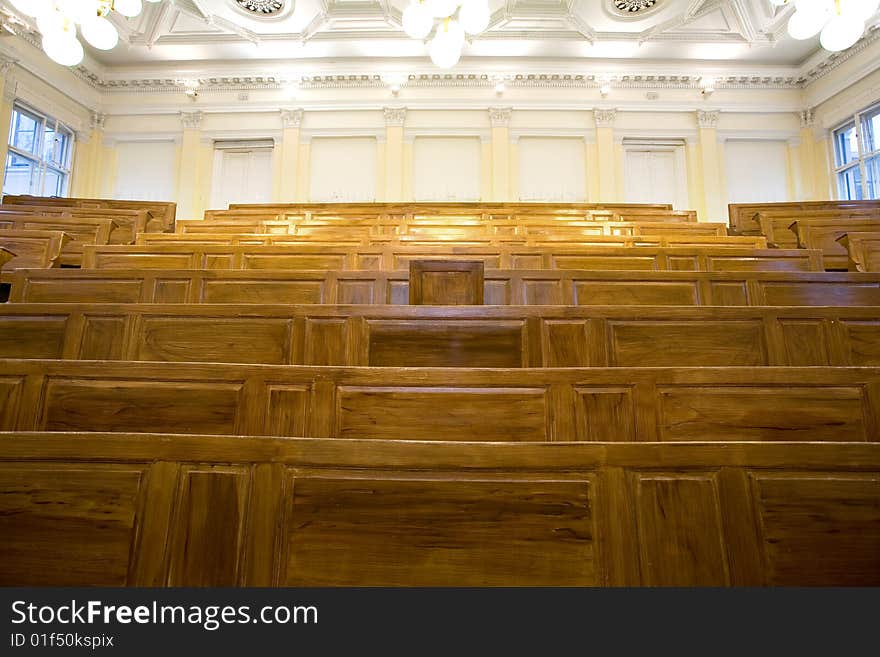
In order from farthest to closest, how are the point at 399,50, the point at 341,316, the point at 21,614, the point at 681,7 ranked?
the point at 399,50 < the point at 681,7 < the point at 341,316 < the point at 21,614

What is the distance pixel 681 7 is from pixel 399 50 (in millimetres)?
1907

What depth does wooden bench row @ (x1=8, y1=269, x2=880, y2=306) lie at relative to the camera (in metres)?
1.25

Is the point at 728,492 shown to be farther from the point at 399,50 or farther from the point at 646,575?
the point at 399,50

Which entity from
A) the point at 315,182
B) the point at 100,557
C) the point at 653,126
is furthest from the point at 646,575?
the point at 653,126

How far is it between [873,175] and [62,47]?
4629 mm

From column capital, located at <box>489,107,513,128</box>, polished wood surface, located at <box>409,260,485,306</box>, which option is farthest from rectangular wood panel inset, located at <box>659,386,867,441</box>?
column capital, located at <box>489,107,513,128</box>

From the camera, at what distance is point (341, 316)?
38.9 inches

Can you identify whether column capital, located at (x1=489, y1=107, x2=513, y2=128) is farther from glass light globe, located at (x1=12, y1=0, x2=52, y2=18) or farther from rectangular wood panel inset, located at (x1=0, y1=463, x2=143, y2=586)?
rectangular wood panel inset, located at (x1=0, y1=463, x2=143, y2=586)

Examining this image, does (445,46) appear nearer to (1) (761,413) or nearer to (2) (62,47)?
(2) (62,47)

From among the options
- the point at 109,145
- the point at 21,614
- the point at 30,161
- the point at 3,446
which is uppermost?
the point at 109,145

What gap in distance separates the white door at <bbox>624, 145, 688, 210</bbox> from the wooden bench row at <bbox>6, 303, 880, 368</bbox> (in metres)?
2.86

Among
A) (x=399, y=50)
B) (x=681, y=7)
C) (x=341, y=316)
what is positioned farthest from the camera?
(x=399, y=50)

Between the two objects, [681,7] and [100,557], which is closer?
[100,557]

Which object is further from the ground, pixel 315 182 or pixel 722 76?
pixel 722 76
